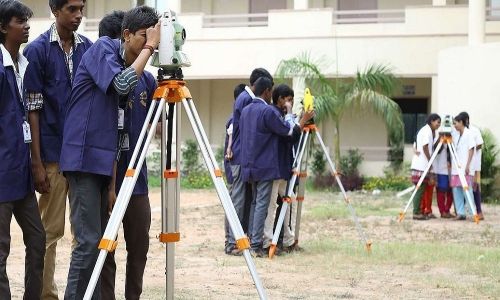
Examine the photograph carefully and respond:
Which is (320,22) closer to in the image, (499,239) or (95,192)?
(499,239)

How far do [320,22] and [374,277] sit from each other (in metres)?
15.3

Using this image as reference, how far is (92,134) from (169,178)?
21.2 inches

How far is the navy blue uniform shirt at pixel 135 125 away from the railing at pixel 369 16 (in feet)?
56.3

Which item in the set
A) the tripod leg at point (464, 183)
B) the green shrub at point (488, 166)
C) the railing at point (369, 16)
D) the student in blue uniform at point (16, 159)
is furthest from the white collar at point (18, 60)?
the railing at point (369, 16)

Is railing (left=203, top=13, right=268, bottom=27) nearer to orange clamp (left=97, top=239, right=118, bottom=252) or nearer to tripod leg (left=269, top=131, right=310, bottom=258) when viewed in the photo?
tripod leg (left=269, top=131, right=310, bottom=258)

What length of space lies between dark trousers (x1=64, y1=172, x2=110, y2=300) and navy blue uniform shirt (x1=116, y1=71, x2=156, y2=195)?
0.30 meters

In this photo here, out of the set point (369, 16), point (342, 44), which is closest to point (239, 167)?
point (342, 44)

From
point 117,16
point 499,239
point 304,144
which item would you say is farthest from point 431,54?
point 117,16

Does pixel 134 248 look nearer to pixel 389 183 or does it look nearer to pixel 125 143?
pixel 125 143

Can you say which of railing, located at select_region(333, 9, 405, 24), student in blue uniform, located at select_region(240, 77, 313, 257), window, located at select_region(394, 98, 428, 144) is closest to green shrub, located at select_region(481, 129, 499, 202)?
window, located at select_region(394, 98, 428, 144)

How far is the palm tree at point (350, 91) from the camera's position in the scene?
20141 millimetres

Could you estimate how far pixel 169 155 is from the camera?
548 cm

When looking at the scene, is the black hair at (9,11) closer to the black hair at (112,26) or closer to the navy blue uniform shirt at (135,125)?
the black hair at (112,26)

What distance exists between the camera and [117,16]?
6.00 meters
